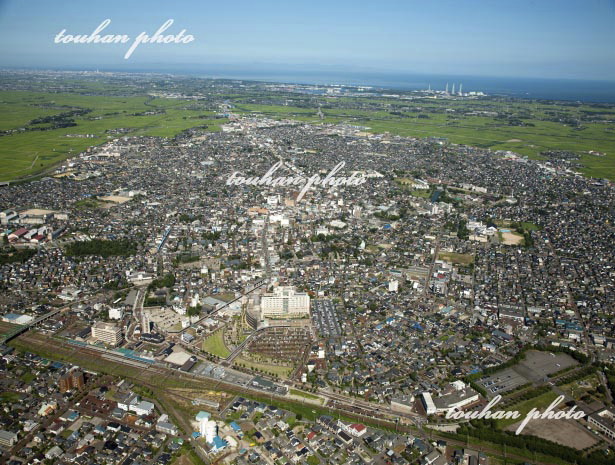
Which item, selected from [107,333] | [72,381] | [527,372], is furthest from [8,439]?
[527,372]

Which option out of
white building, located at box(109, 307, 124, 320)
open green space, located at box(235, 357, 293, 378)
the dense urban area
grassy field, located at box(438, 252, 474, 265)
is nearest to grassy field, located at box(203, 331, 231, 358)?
the dense urban area

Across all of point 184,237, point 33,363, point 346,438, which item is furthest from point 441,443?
point 184,237

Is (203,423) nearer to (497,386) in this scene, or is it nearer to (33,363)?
(33,363)

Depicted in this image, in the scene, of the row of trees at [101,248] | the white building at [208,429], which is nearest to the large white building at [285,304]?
the white building at [208,429]

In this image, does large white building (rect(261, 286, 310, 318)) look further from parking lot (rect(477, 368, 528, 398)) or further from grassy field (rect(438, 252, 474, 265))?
grassy field (rect(438, 252, 474, 265))

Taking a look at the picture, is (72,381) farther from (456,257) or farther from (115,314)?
(456,257)

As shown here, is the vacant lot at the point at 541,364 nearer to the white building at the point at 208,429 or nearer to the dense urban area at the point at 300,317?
the dense urban area at the point at 300,317
